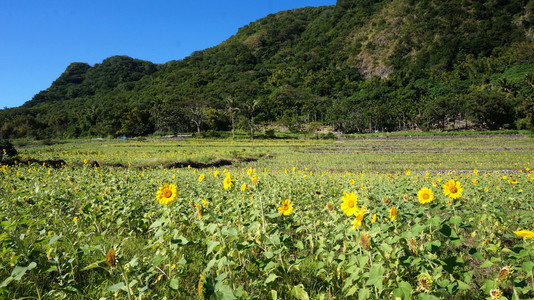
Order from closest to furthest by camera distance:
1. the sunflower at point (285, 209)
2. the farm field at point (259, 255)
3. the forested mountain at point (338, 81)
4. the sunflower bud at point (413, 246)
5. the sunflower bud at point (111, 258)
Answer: the sunflower bud at point (111, 258) → the farm field at point (259, 255) → the sunflower bud at point (413, 246) → the sunflower at point (285, 209) → the forested mountain at point (338, 81)

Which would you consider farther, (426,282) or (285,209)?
(285,209)

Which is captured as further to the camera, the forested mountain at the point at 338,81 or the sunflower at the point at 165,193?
the forested mountain at the point at 338,81

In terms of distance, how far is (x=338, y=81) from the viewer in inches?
4729

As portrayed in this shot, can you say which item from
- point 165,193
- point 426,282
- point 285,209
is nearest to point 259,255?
point 285,209

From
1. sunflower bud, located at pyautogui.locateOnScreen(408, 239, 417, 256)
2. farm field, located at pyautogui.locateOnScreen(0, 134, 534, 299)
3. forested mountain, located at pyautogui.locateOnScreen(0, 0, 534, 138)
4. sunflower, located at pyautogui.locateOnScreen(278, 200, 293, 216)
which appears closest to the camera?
farm field, located at pyautogui.locateOnScreen(0, 134, 534, 299)

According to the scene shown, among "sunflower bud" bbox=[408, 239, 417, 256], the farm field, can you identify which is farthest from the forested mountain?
"sunflower bud" bbox=[408, 239, 417, 256]

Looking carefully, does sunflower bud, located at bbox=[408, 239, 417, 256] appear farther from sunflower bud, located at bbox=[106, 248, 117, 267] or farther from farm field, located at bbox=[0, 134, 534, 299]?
sunflower bud, located at bbox=[106, 248, 117, 267]

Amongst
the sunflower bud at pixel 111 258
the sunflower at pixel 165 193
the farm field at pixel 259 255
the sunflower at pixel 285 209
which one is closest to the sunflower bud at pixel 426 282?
the farm field at pixel 259 255

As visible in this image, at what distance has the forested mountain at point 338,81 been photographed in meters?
72.1

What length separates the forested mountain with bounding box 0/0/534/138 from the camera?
72062 mm

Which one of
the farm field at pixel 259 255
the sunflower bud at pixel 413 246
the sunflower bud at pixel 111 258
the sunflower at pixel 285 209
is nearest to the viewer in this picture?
the sunflower bud at pixel 111 258

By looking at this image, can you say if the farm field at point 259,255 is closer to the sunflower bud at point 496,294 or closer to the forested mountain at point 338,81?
the sunflower bud at point 496,294

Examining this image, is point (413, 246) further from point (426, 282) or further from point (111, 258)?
point (111, 258)

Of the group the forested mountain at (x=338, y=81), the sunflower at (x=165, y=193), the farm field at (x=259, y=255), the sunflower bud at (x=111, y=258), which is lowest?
the farm field at (x=259, y=255)
